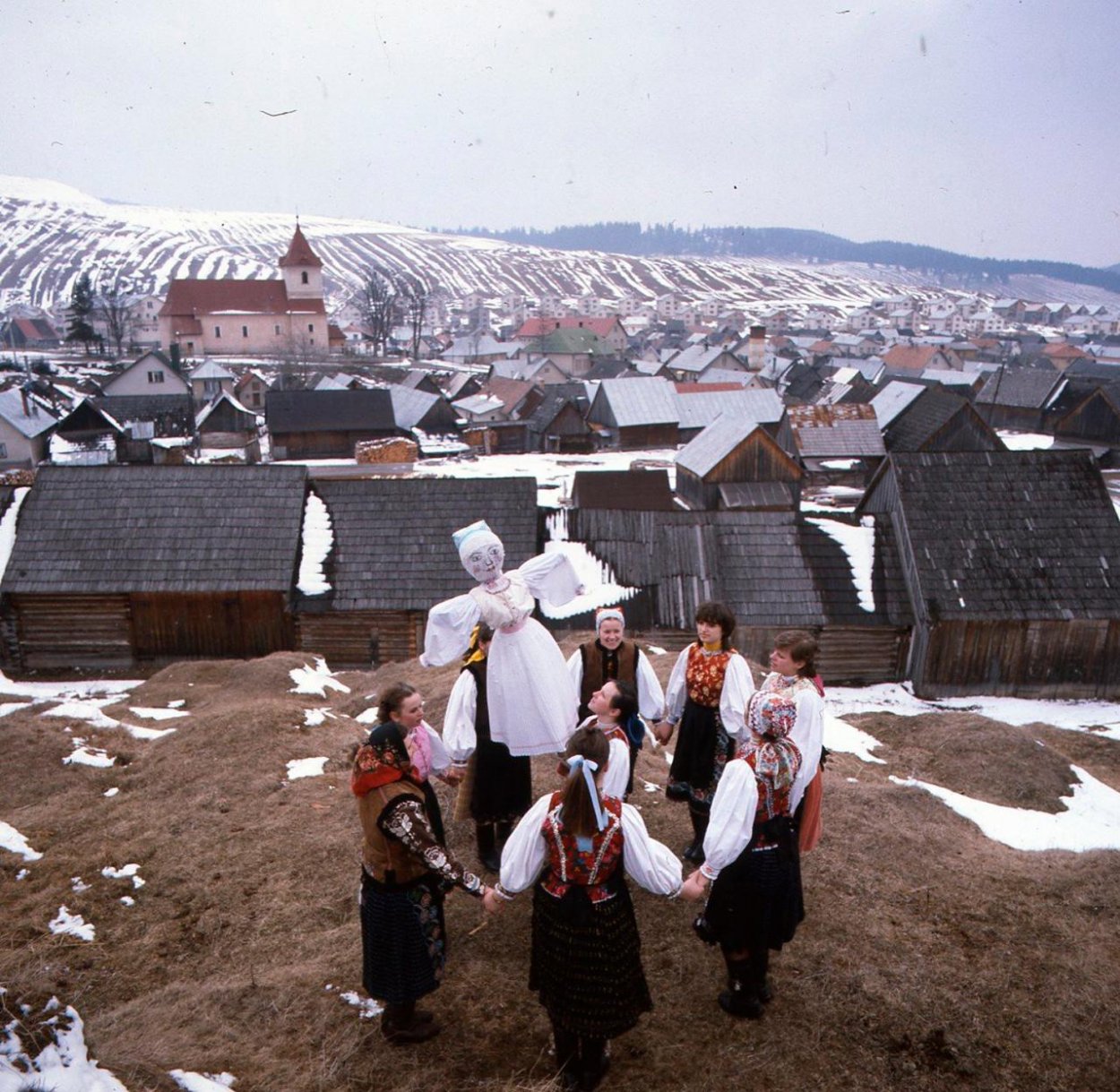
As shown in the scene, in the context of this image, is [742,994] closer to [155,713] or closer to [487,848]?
[487,848]

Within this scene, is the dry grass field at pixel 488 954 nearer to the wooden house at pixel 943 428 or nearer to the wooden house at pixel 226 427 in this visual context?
the wooden house at pixel 943 428

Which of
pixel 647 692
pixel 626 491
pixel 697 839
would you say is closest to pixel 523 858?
pixel 647 692

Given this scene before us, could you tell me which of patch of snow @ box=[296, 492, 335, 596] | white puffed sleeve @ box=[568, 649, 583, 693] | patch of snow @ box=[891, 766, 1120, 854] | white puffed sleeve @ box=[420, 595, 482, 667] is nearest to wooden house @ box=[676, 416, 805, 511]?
patch of snow @ box=[296, 492, 335, 596]

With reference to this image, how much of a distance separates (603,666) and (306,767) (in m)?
4.42

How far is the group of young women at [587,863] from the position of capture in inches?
145

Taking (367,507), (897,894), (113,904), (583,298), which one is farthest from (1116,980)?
(583,298)

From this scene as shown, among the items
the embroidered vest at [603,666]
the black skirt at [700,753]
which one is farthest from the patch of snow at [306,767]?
the black skirt at [700,753]

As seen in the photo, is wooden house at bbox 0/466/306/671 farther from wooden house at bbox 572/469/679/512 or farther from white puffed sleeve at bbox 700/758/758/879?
white puffed sleeve at bbox 700/758/758/879

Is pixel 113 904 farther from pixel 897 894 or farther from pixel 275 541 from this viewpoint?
pixel 275 541

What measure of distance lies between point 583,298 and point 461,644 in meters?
192

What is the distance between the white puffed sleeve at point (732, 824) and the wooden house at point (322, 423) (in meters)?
43.4

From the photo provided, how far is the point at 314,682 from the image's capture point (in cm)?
1247

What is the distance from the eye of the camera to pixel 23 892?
243 inches

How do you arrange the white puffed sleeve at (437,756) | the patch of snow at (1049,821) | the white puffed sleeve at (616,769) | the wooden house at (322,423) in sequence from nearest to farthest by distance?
the white puffed sleeve at (616,769), the white puffed sleeve at (437,756), the patch of snow at (1049,821), the wooden house at (322,423)
